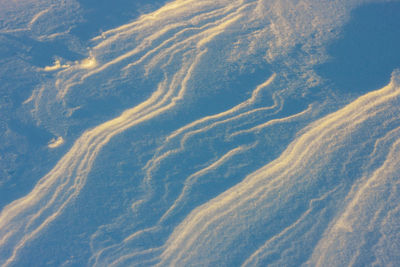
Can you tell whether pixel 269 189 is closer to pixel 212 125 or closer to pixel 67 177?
pixel 212 125

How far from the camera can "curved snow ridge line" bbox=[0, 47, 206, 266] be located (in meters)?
2.86

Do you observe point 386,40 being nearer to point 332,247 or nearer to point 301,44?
point 301,44

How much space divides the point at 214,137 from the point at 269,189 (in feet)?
2.78

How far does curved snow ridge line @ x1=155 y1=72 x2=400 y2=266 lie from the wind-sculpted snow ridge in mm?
12

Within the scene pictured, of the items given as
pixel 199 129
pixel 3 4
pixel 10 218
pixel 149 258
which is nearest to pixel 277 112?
pixel 199 129

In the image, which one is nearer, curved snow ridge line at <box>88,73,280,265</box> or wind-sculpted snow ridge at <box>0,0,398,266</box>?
wind-sculpted snow ridge at <box>0,0,398,266</box>

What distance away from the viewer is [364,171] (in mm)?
2723

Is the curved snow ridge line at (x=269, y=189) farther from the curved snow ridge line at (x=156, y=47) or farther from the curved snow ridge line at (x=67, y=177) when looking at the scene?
the curved snow ridge line at (x=156, y=47)

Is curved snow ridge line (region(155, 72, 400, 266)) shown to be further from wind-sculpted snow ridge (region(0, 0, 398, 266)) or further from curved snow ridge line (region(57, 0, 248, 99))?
curved snow ridge line (region(57, 0, 248, 99))

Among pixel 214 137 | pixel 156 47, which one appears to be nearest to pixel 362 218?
pixel 214 137

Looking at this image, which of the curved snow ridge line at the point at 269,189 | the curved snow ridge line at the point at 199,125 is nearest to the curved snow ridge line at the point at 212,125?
the curved snow ridge line at the point at 199,125

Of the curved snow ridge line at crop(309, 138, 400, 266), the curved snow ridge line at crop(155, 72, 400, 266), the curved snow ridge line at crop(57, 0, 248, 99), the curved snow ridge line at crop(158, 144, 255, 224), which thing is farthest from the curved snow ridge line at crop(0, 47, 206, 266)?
the curved snow ridge line at crop(309, 138, 400, 266)

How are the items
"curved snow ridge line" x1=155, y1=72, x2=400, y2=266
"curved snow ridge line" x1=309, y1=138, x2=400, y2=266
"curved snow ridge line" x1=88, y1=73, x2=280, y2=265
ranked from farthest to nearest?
"curved snow ridge line" x1=88, y1=73, x2=280, y2=265, "curved snow ridge line" x1=155, y1=72, x2=400, y2=266, "curved snow ridge line" x1=309, y1=138, x2=400, y2=266

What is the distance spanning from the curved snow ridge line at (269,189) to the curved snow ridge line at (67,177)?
4.24 ft
